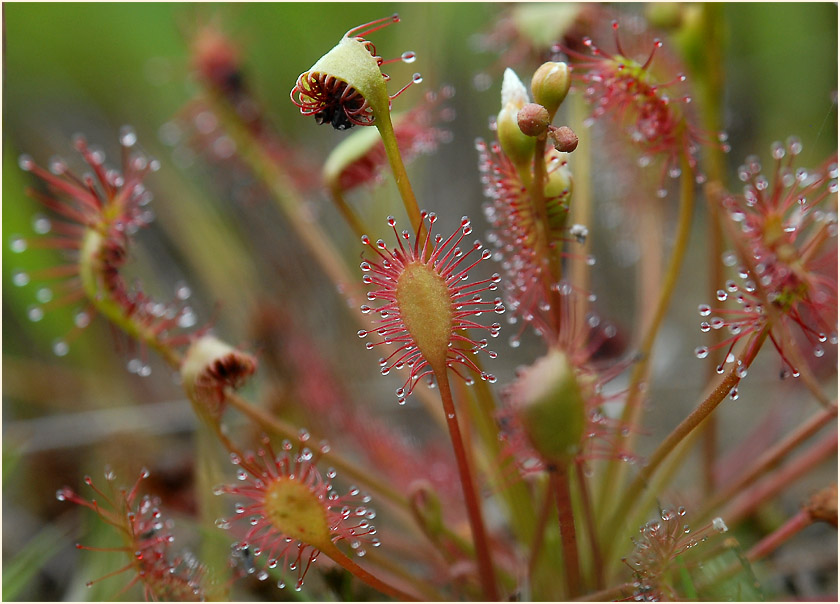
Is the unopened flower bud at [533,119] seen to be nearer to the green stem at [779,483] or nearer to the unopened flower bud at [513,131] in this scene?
the unopened flower bud at [513,131]

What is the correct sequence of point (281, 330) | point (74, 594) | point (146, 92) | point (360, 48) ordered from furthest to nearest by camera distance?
point (146, 92) → point (281, 330) → point (74, 594) → point (360, 48)

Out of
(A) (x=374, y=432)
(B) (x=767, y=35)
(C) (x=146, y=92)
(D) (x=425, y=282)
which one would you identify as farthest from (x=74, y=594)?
(B) (x=767, y=35)

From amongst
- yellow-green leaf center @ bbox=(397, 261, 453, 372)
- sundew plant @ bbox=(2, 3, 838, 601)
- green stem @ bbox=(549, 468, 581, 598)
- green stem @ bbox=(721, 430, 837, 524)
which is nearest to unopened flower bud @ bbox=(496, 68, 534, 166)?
sundew plant @ bbox=(2, 3, 838, 601)

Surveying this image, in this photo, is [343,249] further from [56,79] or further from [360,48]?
[360,48]

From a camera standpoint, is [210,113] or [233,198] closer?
[210,113]

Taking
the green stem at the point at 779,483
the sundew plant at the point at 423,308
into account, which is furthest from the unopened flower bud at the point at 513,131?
the green stem at the point at 779,483

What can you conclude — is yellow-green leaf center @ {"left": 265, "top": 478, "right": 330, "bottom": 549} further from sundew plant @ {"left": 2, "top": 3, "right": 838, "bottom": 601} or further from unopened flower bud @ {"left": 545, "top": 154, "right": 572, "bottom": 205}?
unopened flower bud @ {"left": 545, "top": 154, "right": 572, "bottom": 205}
